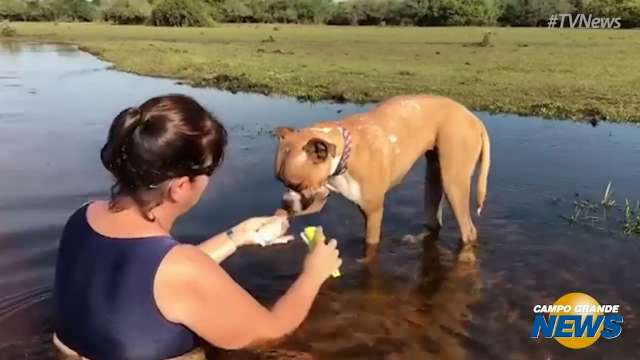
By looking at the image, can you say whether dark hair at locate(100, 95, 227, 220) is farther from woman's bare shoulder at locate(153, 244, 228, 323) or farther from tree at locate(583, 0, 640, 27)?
tree at locate(583, 0, 640, 27)

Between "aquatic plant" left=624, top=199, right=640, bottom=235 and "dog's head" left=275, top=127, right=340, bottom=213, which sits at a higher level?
"dog's head" left=275, top=127, right=340, bottom=213

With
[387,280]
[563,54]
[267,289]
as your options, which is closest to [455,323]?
[387,280]

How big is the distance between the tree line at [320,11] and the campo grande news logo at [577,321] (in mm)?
76387

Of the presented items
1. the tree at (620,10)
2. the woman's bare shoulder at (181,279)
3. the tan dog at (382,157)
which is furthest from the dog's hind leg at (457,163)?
the tree at (620,10)

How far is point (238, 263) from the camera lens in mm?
7180

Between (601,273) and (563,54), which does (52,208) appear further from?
(563,54)

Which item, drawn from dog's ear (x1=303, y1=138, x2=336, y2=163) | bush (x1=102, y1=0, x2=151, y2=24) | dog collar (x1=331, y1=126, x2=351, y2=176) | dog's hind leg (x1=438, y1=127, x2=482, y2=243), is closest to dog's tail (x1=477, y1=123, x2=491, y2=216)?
dog's hind leg (x1=438, y1=127, x2=482, y2=243)

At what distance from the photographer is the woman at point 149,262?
3.24 m

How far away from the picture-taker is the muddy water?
18.4 ft

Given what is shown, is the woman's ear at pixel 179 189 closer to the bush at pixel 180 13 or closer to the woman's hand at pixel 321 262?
the woman's hand at pixel 321 262

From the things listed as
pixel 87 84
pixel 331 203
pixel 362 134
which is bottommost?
pixel 87 84

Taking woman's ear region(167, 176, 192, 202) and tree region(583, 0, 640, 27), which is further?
tree region(583, 0, 640, 27)

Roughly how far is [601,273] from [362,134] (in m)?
2.78

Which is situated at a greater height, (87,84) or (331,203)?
(331,203)
